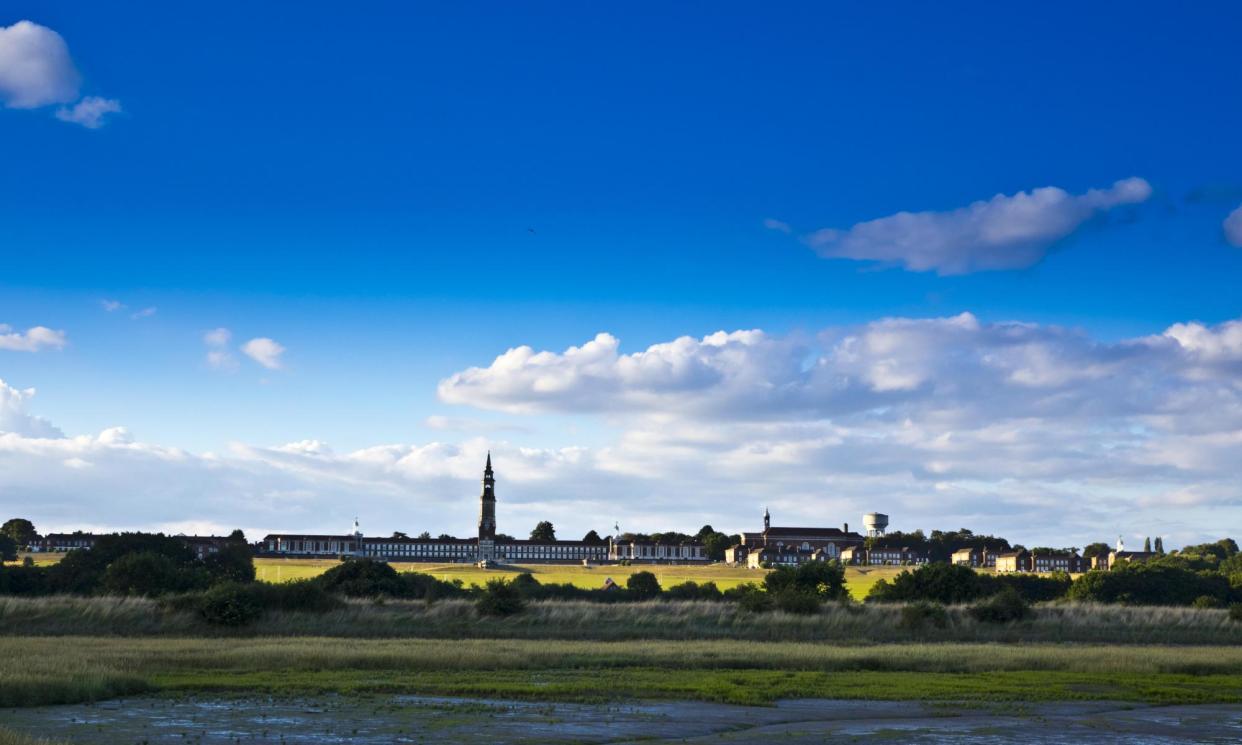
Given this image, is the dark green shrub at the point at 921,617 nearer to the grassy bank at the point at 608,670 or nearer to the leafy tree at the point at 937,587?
the grassy bank at the point at 608,670

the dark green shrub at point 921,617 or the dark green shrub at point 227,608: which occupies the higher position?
the dark green shrub at point 227,608

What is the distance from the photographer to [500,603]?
193ft

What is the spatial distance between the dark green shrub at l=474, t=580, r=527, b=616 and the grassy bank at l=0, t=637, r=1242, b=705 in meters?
8.59

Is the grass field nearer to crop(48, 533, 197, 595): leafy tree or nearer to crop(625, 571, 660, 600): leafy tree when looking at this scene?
crop(625, 571, 660, 600): leafy tree

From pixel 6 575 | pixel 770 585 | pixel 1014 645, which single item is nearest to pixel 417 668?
pixel 1014 645

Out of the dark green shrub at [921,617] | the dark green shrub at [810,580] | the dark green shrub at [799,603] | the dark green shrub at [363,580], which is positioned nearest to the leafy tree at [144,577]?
the dark green shrub at [363,580]

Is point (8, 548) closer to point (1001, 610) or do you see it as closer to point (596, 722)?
point (1001, 610)

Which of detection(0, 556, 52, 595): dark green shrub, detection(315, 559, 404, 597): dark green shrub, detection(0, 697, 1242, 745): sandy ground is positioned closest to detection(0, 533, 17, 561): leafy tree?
detection(0, 556, 52, 595): dark green shrub

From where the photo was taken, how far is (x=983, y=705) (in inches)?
1237

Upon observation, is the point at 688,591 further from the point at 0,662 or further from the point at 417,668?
the point at 0,662

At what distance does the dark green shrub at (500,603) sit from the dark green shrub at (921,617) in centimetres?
1713

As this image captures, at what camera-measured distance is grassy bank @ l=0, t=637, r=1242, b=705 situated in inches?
1298

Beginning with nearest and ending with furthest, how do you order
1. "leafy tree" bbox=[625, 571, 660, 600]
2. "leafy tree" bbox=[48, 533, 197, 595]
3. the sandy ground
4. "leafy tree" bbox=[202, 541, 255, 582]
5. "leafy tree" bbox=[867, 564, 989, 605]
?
the sandy ground < "leafy tree" bbox=[867, 564, 989, 605] < "leafy tree" bbox=[48, 533, 197, 595] < "leafy tree" bbox=[625, 571, 660, 600] < "leafy tree" bbox=[202, 541, 255, 582]

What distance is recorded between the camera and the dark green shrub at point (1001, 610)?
59.0m
